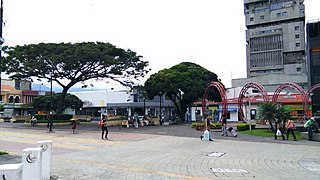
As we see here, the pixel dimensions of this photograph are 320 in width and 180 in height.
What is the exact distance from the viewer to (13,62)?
3509 centimetres

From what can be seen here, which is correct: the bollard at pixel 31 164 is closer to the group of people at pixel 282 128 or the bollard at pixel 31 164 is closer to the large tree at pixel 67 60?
the group of people at pixel 282 128

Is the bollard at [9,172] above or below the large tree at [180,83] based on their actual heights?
below

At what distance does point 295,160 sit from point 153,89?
103ft

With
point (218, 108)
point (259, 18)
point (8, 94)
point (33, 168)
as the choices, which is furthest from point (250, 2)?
point (33, 168)

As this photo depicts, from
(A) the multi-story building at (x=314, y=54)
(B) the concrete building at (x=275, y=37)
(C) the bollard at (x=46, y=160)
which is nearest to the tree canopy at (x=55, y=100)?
(A) the multi-story building at (x=314, y=54)

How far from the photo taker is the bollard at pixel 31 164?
7098 mm

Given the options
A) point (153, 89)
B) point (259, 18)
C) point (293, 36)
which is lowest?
point (153, 89)

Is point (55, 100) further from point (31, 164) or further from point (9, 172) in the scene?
point (9, 172)

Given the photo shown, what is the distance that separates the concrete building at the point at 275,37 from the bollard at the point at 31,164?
81.4 metres

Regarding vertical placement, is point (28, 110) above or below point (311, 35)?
below

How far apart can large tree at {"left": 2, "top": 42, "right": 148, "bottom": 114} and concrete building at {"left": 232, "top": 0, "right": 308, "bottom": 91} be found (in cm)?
5538

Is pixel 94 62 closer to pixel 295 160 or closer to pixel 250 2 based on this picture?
pixel 295 160

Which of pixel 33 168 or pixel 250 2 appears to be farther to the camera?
pixel 250 2

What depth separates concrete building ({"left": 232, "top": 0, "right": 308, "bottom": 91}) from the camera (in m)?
85.8
